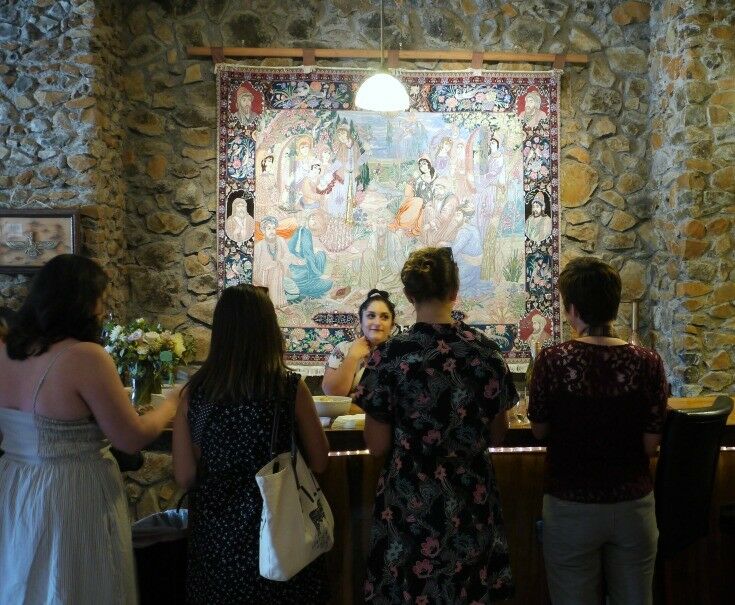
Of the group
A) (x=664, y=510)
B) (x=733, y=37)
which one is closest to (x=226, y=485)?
(x=664, y=510)

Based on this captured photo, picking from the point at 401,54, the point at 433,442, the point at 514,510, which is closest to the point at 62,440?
the point at 433,442

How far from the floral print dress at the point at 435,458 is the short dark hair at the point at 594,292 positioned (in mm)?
328

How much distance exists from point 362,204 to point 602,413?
9.90ft

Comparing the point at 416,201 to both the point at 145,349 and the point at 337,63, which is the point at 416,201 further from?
the point at 145,349

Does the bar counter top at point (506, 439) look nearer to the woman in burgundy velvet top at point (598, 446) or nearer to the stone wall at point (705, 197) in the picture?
the woman in burgundy velvet top at point (598, 446)

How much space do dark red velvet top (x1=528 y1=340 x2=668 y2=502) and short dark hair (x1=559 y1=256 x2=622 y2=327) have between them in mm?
94

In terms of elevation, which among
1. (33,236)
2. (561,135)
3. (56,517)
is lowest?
(56,517)

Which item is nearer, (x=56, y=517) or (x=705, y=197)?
(x=56, y=517)

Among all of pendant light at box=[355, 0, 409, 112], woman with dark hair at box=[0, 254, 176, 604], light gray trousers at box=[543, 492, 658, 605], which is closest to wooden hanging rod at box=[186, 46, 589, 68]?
Answer: pendant light at box=[355, 0, 409, 112]

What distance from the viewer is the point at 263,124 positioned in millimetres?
5020

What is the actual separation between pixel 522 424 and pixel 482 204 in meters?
2.49

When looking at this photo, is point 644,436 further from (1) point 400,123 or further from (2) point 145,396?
(1) point 400,123

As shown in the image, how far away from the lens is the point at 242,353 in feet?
6.88

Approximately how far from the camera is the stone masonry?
184 inches
